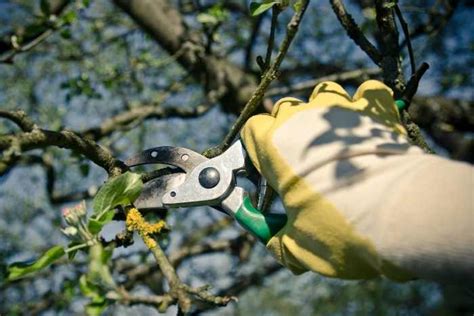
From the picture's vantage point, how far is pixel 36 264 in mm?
802

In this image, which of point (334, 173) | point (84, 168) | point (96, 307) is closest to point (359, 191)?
point (334, 173)

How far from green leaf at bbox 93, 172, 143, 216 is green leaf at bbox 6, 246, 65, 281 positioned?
7 cm

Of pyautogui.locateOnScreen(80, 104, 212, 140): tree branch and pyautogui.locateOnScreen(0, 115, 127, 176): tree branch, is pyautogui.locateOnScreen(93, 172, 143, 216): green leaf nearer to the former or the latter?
pyautogui.locateOnScreen(0, 115, 127, 176): tree branch

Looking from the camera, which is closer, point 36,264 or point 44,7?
point 36,264

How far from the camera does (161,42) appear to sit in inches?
108

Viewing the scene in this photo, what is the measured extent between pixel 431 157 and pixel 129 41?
2902 mm

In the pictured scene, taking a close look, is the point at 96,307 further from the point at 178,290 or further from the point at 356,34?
the point at 356,34

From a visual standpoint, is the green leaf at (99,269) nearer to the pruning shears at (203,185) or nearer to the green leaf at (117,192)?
the green leaf at (117,192)

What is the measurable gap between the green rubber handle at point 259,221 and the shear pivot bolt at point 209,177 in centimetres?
6

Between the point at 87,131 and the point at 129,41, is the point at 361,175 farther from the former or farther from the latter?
the point at 129,41

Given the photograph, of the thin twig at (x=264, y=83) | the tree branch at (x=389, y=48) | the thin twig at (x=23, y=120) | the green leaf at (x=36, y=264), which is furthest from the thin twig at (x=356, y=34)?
the green leaf at (x=36, y=264)

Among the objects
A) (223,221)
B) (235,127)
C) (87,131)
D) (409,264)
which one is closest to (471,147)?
(223,221)

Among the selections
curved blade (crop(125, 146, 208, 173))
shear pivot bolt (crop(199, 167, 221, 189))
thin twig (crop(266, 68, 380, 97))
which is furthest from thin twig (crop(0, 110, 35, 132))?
thin twig (crop(266, 68, 380, 97))

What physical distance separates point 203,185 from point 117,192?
0.85 feet
